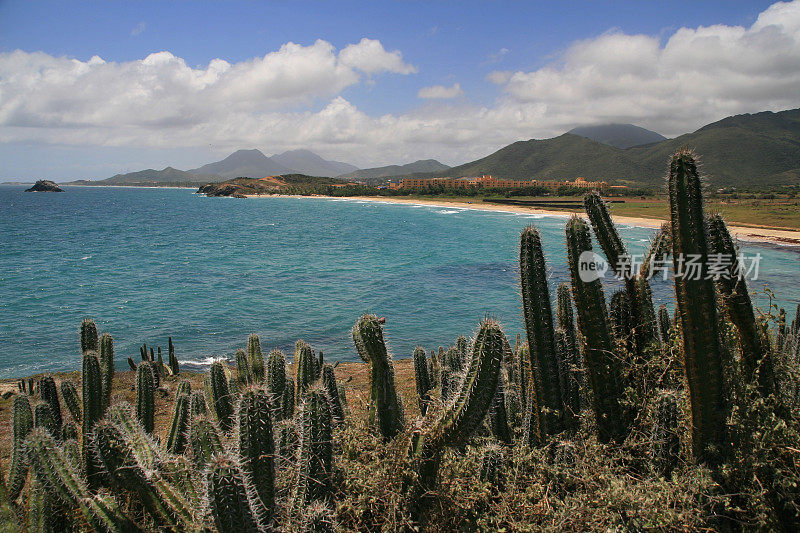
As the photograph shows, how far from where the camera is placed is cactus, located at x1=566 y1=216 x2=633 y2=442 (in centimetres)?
482

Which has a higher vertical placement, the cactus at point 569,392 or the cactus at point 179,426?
the cactus at point 569,392

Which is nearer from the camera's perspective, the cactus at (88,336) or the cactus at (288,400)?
the cactus at (288,400)

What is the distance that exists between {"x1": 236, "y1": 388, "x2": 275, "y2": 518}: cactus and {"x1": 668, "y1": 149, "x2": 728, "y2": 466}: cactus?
3660 millimetres

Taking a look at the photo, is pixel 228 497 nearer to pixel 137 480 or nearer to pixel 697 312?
pixel 137 480

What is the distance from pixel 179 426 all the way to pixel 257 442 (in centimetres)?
310

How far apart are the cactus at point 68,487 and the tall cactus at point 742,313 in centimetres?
612

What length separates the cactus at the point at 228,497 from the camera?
292 centimetres

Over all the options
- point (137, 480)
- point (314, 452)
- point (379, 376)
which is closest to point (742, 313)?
point (379, 376)

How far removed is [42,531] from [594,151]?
7663 inches

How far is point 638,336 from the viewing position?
575 cm

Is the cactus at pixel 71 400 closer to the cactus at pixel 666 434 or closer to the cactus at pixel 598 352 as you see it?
the cactus at pixel 598 352

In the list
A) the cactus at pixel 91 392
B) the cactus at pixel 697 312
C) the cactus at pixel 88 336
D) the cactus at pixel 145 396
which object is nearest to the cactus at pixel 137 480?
the cactus at pixel 91 392

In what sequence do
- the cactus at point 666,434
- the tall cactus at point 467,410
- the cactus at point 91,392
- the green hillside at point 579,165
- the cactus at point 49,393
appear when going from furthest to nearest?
the green hillside at point 579,165 → the cactus at point 49,393 → the cactus at point 91,392 → the cactus at point 666,434 → the tall cactus at point 467,410

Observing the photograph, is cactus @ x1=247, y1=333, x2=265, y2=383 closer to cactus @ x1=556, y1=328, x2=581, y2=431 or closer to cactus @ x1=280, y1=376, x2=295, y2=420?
cactus @ x1=280, y1=376, x2=295, y2=420
